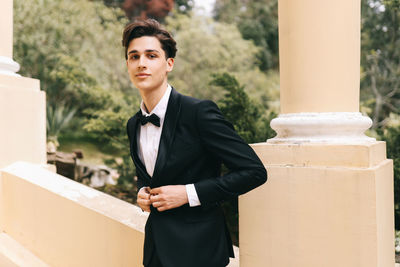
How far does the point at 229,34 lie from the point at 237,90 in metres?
10.3

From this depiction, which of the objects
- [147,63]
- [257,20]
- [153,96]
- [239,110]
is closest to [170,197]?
[153,96]

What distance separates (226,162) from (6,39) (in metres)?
3.66

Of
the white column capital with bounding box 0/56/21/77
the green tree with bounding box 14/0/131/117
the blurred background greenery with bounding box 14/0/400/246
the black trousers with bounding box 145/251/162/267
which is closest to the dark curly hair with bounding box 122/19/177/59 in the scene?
the black trousers with bounding box 145/251/162/267

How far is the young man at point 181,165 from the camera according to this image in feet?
5.60

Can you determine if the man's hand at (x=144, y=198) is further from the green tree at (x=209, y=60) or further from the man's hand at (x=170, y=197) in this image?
the green tree at (x=209, y=60)

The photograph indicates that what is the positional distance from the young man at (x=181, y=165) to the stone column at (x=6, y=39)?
113 inches

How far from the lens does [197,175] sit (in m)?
1.82

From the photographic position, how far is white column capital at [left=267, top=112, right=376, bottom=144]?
2.21m

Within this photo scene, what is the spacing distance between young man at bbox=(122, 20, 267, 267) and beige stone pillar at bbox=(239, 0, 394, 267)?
47 cm

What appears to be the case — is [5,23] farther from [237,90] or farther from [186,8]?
[186,8]

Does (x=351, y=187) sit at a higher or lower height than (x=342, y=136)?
lower

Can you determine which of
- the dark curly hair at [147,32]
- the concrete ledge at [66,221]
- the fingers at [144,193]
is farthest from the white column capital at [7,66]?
the fingers at [144,193]

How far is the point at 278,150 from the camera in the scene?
2.23m

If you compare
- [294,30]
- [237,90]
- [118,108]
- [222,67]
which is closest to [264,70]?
[222,67]
